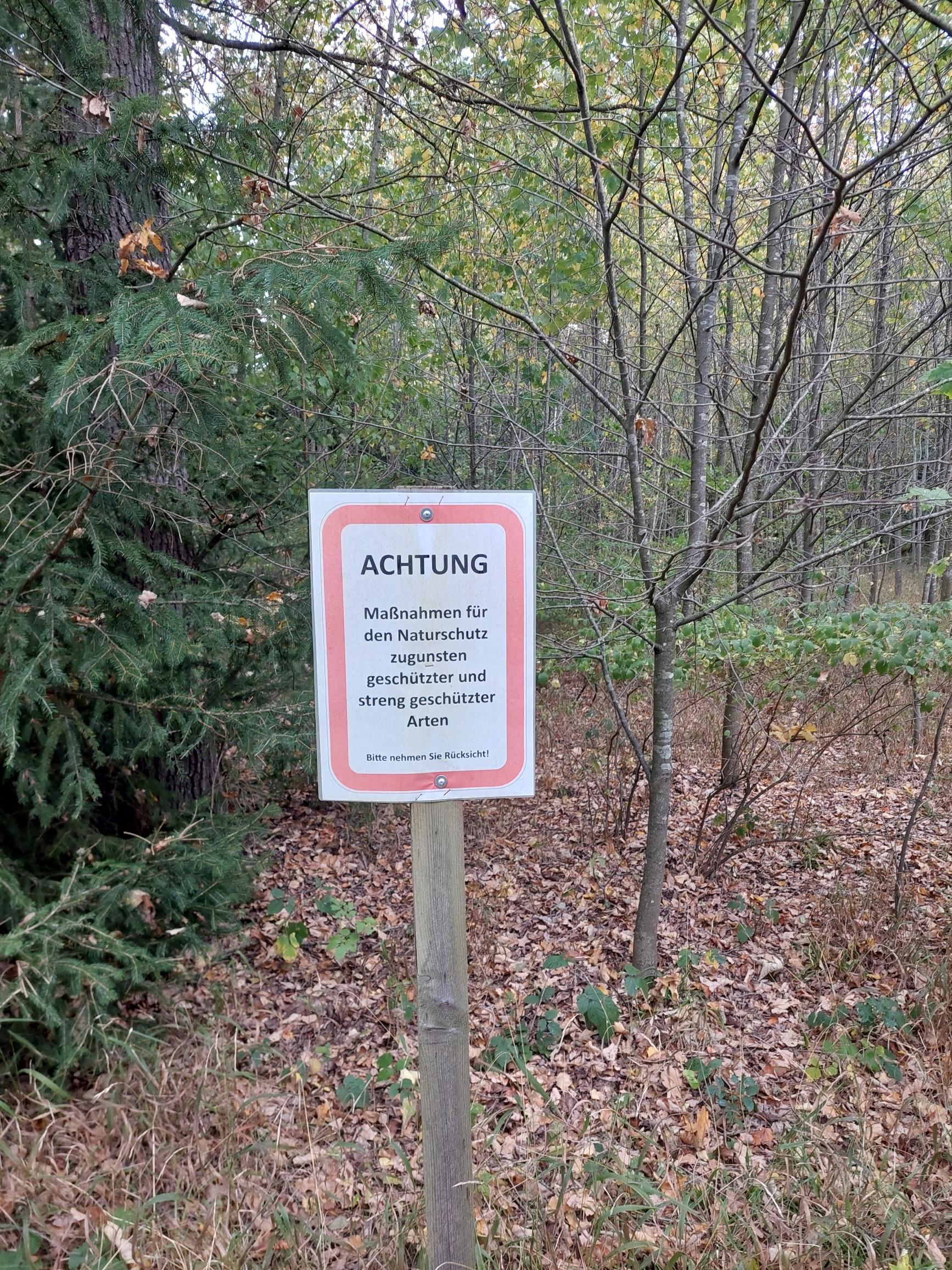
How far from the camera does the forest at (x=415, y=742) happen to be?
2.29 m

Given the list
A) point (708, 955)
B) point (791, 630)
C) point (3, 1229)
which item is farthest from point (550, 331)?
point (3, 1229)

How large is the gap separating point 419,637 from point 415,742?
9.3 inches

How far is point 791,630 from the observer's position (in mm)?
4363

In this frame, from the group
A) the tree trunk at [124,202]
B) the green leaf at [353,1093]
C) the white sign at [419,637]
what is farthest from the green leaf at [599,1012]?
the tree trunk at [124,202]

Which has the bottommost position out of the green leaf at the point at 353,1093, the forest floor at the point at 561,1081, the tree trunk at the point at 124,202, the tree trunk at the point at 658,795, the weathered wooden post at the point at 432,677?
the green leaf at the point at 353,1093

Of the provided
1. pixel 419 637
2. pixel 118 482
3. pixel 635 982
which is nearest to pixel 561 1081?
pixel 635 982

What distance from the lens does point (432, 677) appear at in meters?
1.63

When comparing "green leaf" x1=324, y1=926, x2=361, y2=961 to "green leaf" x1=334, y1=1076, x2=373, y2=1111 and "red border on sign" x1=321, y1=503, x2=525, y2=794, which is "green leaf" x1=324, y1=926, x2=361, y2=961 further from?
"red border on sign" x1=321, y1=503, x2=525, y2=794

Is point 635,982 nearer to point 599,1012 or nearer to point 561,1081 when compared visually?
point 599,1012

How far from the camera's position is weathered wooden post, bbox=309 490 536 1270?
158cm

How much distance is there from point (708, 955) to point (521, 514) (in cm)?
295

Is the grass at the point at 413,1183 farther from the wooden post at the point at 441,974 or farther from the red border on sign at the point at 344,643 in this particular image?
the red border on sign at the point at 344,643

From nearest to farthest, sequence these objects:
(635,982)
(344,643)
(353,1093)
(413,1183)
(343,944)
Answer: (344,643), (413,1183), (353,1093), (635,982), (343,944)

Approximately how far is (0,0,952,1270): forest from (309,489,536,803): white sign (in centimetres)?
12
